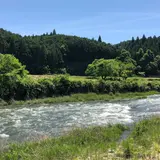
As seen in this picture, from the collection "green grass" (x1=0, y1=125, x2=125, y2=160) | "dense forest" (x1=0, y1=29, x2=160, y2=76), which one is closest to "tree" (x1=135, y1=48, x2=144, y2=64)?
"dense forest" (x1=0, y1=29, x2=160, y2=76)

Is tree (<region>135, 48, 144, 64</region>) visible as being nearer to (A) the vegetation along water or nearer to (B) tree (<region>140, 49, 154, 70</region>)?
(A) the vegetation along water

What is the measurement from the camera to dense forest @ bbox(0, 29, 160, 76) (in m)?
140

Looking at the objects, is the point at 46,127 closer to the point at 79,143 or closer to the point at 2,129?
the point at 2,129

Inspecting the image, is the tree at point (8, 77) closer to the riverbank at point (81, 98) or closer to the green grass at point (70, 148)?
the riverbank at point (81, 98)

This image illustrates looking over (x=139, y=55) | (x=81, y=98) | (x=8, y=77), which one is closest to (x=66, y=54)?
(x=139, y=55)

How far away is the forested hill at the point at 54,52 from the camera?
140m

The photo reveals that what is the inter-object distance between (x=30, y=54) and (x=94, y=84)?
257 feet

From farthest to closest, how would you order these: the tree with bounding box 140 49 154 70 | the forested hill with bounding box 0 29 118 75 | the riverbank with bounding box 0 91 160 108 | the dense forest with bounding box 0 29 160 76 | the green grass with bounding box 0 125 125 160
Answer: the tree with bounding box 140 49 154 70
the dense forest with bounding box 0 29 160 76
the forested hill with bounding box 0 29 118 75
the riverbank with bounding box 0 91 160 108
the green grass with bounding box 0 125 125 160

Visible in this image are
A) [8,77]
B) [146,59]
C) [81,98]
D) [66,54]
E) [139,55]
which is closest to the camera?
[8,77]

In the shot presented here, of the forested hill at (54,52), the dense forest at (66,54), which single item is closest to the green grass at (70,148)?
the dense forest at (66,54)

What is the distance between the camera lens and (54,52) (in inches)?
6024

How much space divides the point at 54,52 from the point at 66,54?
18427 millimetres

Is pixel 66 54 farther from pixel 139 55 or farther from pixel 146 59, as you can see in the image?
pixel 146 59

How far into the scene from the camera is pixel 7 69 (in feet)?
193
